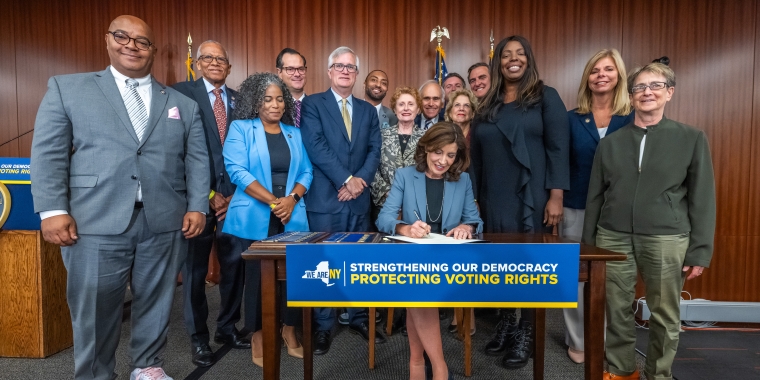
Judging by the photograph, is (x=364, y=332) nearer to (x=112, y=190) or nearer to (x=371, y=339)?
(x=371, y=339)

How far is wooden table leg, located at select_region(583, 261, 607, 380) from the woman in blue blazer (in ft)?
3.28

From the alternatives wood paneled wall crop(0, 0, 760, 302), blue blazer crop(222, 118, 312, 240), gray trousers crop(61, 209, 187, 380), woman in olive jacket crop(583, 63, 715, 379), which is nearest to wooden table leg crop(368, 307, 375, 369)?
blue blazer crop(222, 118, 312, 240)

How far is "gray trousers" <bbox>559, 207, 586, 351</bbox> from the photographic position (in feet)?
8.23

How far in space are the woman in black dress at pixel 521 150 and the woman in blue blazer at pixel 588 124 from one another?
206mm

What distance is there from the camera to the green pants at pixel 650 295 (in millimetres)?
1907

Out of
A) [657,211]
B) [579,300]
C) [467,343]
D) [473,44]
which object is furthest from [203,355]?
[473,44]

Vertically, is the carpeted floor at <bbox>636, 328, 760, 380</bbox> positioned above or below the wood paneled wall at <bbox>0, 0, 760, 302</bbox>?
below

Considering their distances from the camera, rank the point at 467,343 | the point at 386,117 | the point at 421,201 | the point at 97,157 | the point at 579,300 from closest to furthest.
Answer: the point at 97,157
the point at 421,201
the point at 467,343
the point at 579,300
the point at 386,117

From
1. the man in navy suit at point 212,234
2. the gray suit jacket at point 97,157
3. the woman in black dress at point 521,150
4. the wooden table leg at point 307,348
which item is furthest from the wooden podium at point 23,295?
the woman in black dress at point 521,150

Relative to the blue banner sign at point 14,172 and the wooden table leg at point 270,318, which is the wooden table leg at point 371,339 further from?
the blue banner sign at point 14,172

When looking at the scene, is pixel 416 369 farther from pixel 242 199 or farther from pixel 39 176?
pixel 39 176

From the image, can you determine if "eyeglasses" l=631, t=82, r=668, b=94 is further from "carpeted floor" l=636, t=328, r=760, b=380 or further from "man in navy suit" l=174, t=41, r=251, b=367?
"man in navy suit" l=174, t=41, r=251, b=367

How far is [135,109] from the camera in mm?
1819

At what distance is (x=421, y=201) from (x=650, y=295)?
1.19 m
